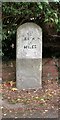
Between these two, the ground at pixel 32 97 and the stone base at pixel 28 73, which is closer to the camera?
the ground at pixel 32 97

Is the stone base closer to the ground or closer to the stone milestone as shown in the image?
the stone milestone

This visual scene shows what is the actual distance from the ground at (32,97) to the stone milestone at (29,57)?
0.63 feet

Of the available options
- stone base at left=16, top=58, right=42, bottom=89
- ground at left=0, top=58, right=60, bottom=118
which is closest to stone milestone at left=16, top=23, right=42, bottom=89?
stone base at left=16, top=58, right=42, bottom=89

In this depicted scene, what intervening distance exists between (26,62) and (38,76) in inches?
16.2

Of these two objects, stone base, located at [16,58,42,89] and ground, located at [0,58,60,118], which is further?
stone base, located at [16,58,42,89]

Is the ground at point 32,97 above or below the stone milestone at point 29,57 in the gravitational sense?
below

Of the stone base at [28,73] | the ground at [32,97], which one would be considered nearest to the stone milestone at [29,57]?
the stone base at [28,73]

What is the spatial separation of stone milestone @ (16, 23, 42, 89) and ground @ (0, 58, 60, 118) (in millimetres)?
193

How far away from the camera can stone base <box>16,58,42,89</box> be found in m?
6.64

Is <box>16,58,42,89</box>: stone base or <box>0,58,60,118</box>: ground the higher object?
<box>16,58,42,89</box>: stone base

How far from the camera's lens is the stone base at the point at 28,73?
21.8ft

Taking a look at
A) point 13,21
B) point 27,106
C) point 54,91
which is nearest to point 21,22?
point 13,21

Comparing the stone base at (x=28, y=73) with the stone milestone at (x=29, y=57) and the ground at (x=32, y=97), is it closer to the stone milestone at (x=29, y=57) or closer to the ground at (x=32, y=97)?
the stone milestone at (x=29, y=57)

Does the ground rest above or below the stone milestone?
below
